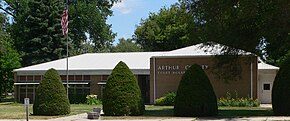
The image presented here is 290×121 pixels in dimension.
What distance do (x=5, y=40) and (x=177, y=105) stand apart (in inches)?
1332

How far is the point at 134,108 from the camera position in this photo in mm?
29703

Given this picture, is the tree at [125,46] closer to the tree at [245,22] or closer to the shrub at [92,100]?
→ the shrub at [92,100]

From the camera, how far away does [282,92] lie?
2875cm

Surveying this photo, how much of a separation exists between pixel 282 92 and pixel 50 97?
42.4ft

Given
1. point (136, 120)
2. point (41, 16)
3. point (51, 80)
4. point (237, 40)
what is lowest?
point (136, 120)

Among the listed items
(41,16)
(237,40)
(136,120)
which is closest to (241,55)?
(237,40)

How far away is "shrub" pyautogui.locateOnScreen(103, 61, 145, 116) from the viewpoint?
29.5 meters

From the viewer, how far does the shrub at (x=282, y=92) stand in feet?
93.7

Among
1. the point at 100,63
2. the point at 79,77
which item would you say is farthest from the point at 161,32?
the point at 79,77

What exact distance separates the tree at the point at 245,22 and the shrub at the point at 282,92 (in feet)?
6.61

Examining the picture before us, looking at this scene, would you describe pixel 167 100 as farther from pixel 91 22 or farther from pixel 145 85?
pixel 91 22

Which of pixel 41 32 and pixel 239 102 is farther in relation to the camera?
pixel 41 32

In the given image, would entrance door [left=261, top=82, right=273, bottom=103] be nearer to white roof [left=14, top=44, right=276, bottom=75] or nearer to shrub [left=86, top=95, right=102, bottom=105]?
white roof [left=14, top=44, right=276, bottom=75]

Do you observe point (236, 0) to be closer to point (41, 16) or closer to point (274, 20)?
point (274, 20)
